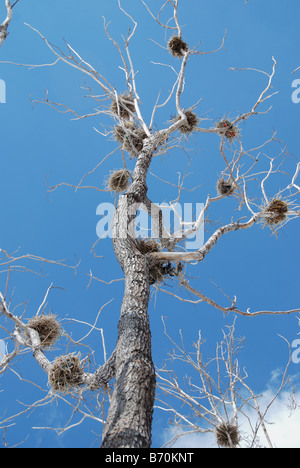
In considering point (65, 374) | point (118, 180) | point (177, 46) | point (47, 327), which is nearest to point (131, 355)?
point (65, 374)

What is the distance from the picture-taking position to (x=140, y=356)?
7.25 feet

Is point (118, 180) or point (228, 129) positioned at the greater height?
point (228, 129)

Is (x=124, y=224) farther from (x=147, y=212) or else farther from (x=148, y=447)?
(x=148, y=447)

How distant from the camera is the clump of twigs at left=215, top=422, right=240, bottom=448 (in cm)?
367

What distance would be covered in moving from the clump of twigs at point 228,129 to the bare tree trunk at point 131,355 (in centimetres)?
233

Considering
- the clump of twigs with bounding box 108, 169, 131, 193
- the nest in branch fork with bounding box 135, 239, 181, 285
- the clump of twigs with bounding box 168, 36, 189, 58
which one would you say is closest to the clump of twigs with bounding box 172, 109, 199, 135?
the clump of twigs with bounding box 168, 36, 189, 58

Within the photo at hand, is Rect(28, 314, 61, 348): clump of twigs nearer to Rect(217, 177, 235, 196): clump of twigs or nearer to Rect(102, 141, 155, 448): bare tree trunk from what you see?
Rect(102, 141, 155, 448): bare tree trunk

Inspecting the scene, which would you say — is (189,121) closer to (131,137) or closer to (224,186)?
(131,137)

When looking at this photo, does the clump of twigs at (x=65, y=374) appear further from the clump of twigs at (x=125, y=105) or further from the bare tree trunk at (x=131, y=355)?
the clump of twigs at (x=125, y=105)

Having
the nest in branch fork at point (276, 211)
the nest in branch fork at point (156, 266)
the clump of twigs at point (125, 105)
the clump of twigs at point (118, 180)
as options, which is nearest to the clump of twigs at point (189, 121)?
the clump of twigs at point (125, 105)

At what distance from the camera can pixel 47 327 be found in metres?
3.40

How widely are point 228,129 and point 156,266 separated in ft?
9.36
